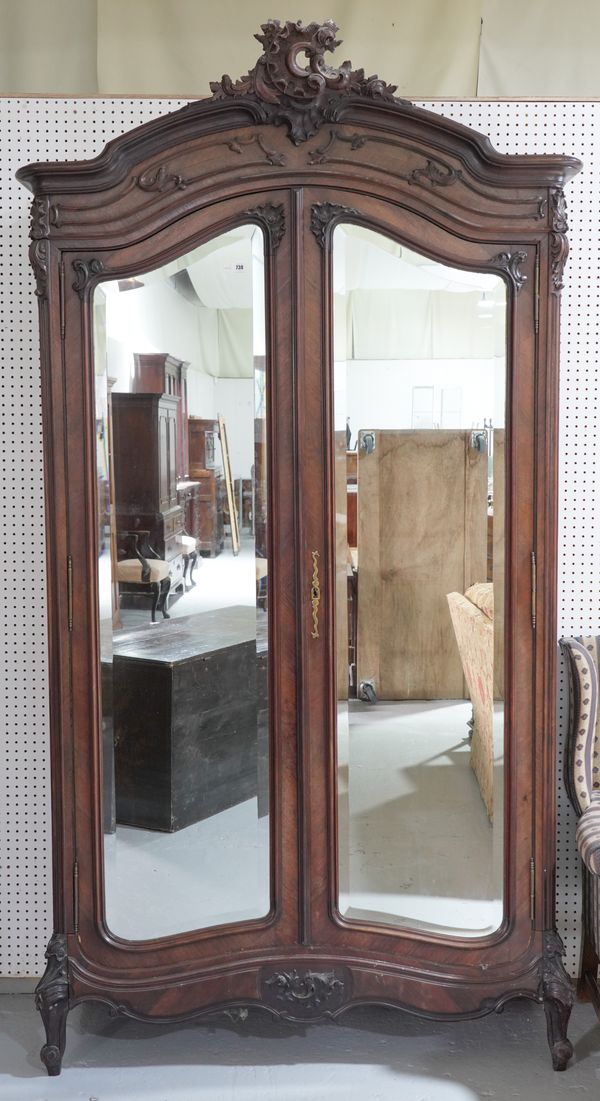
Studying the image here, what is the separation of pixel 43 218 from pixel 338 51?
143cm

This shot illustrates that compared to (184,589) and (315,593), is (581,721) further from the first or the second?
(184,589)

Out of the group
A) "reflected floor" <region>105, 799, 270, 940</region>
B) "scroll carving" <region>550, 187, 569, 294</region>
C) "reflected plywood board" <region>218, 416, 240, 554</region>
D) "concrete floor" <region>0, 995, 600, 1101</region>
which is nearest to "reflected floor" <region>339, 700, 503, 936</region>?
"reflected floor" <region>105, 799, 270, 940</region>

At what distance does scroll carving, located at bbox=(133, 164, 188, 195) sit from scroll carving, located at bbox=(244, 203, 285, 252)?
173 millimetres

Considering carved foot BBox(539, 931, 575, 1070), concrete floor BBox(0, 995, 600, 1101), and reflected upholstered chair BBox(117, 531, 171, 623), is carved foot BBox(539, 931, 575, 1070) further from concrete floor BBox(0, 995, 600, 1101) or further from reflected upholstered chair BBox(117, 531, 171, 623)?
reflected upholstered chair BBox(117, 531, 171, 623)

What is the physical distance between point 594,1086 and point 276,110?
2.47 meters

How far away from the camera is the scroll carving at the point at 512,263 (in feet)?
7.35

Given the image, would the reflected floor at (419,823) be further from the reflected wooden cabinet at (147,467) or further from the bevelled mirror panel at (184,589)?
the reflected wooden cabinet at (147,467)

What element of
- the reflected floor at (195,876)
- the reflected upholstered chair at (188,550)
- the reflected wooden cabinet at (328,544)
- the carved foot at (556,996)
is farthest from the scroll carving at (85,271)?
the carved foot at (556,996)

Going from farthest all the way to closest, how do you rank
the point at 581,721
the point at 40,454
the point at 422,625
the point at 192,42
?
the point at 192,42, the point at 40,454, the point at 581,721, the point at 422,625

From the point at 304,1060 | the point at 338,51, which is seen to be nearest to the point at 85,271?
the point at 338,51

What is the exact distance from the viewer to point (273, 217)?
224cm

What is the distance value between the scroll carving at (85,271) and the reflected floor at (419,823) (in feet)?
3.93

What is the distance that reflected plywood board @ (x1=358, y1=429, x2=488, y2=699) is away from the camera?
2336 millimetres

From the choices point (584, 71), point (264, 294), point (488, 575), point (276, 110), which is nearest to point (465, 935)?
point (488, 575)
